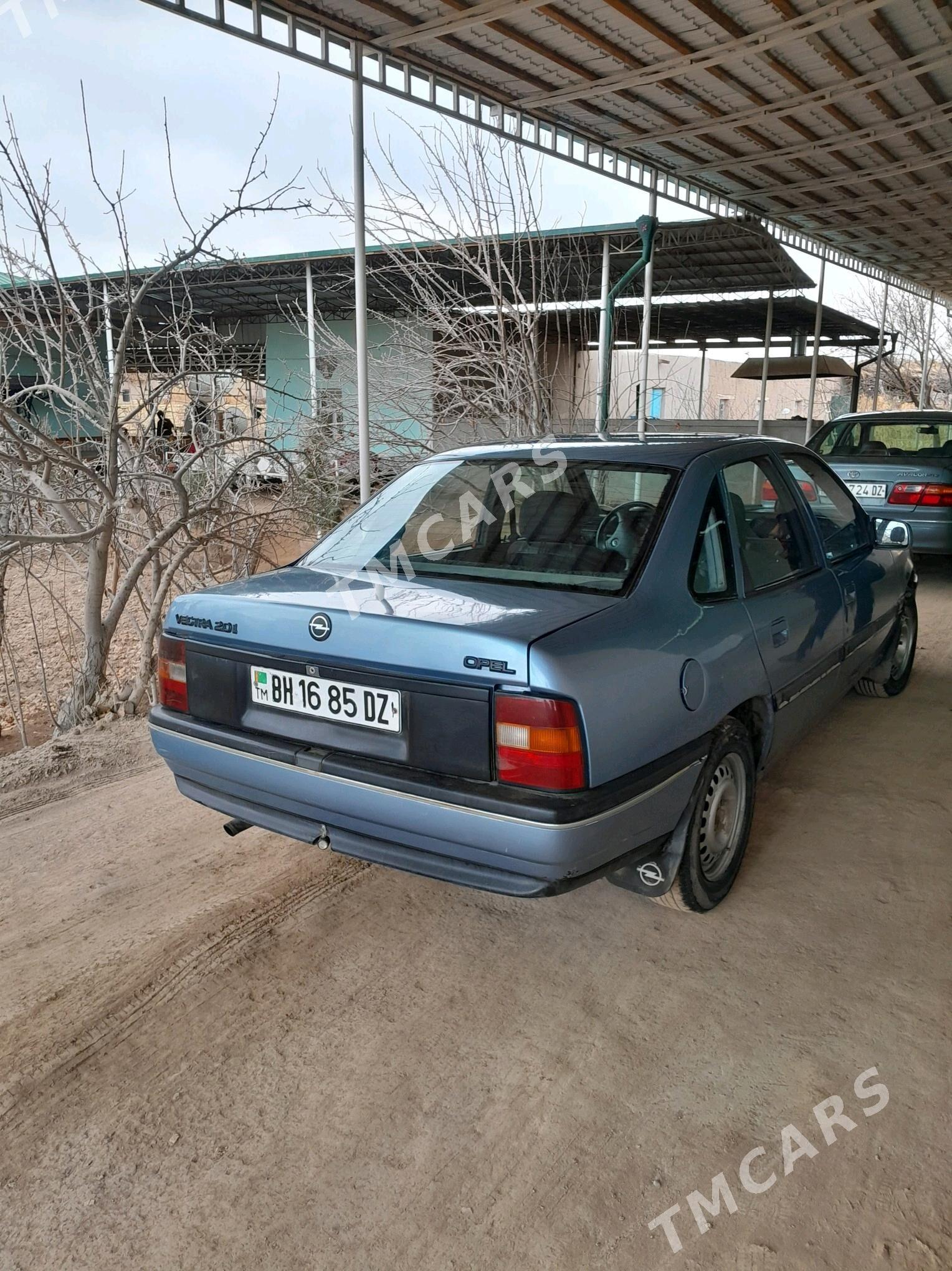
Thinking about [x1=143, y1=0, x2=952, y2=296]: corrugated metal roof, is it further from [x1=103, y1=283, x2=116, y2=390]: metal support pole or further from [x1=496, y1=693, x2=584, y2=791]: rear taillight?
[x1=496, y1=693, x2=584, y2=791]: rear taillight

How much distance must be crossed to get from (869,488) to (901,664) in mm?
3797

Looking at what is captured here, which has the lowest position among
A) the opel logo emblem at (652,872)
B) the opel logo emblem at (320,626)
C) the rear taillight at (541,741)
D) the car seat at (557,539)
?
the opel logo emblem at (652,872)

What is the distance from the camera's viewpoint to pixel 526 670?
217 centimetres

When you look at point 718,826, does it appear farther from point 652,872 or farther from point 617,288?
point 617,288

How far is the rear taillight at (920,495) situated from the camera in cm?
810

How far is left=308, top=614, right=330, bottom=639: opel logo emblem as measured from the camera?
2467 millimetres

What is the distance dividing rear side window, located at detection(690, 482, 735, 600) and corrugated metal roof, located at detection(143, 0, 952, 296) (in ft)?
12.5

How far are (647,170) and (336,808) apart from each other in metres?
8.48

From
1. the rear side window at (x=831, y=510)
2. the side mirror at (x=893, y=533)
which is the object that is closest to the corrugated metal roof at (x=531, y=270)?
the side mirror at (x=893, y=533)

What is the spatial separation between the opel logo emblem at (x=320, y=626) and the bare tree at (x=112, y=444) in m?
2.83

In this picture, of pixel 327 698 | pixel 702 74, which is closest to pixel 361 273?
pixel 702 74

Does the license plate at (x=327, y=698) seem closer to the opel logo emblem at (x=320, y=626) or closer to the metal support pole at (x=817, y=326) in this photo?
the opel logo emblem at (x=320, y=626)

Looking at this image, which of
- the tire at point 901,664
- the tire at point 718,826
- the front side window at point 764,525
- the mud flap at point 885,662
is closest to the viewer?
the tire at point 718,826
